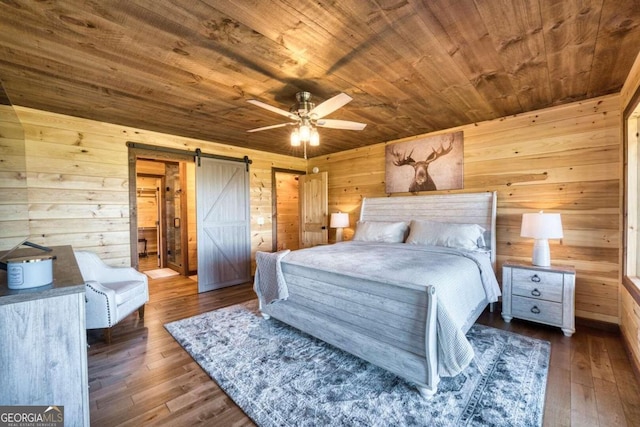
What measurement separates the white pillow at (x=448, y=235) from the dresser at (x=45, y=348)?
341 centimetres

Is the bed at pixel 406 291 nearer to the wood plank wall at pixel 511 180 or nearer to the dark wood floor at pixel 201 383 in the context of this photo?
the wood plank wall at pixel 511 180

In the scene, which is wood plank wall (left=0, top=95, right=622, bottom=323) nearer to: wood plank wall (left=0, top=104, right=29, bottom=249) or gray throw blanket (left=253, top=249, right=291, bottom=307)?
wood plank wall (left=0, top=104, right=29, bottom=249)

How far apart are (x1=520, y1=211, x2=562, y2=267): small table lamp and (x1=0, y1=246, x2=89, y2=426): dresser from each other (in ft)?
12.5

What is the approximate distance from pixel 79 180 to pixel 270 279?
2731 millimetres

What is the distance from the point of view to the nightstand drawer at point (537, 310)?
2824 millimetres

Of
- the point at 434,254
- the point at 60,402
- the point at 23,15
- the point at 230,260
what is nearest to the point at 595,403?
the point at 434,254

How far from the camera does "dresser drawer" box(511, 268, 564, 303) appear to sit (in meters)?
2.82

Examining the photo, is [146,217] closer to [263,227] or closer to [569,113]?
[263,227]

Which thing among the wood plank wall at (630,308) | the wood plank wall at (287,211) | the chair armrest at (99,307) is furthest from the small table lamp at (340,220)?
the wood plank wall at (630,308)

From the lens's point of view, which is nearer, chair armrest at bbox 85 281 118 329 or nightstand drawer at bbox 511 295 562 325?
chair armrest at bbox 85 281 118 329

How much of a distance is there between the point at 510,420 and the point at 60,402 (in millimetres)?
2476

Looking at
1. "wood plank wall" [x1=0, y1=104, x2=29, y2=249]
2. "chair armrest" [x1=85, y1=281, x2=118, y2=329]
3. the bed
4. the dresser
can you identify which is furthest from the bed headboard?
"wood plank wall" [x1=0, y1=104, x2=29, y2=249]

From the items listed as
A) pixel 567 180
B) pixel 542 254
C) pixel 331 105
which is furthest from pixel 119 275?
pixel 567 180

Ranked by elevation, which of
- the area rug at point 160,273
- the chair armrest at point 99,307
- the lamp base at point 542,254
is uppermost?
the lamp base at point 542,254
